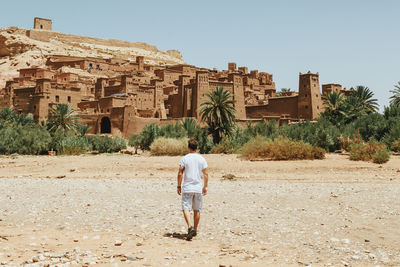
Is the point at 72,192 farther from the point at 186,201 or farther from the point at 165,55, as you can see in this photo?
the point at 165,55

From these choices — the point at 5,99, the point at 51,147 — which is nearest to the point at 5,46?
the point at 5,99

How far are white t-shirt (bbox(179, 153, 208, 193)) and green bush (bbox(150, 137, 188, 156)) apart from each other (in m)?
17.6

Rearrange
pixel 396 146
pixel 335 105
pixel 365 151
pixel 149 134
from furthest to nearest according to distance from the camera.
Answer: pixel 335 105 → pixel 149 134 → pixel 396 146 → pixel 365 151

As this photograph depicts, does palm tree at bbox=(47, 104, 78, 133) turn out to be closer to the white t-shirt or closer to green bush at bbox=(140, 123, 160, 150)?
green bush at bbox=(140, 123, 160, 150)

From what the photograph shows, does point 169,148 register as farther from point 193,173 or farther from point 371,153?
point 193,173

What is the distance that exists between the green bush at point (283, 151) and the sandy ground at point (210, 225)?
18.5ft

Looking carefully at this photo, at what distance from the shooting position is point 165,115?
4494 centimetres

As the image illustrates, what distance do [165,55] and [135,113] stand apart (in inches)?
2472

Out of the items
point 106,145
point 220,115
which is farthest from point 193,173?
point 106,145

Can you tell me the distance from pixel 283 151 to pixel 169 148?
7.56 meters

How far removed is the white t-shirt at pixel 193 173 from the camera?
251 inches

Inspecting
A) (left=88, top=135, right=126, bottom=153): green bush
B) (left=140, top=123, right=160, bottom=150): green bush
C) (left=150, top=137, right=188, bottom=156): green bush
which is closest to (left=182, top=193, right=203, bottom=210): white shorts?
(left=150, top=137, right=188, bottom=156): green bush

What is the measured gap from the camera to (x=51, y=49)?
74938 mm

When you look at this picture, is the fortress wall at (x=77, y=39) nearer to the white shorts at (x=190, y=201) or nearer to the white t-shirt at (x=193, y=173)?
the white t-shirt at (x=193, y=173)
